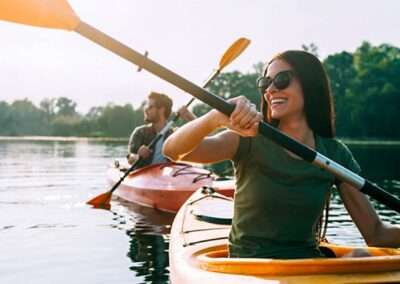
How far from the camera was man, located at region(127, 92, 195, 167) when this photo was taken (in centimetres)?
1067

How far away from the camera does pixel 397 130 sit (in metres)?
60.2

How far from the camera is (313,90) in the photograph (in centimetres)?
348

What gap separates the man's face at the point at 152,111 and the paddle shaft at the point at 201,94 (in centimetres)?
744

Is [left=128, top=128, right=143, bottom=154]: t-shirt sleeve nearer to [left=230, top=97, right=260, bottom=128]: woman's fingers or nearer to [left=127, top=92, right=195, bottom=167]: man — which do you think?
[left=127, top=92, right=195, bottom=167]: man

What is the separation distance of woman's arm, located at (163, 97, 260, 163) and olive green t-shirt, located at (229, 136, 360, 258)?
98mm

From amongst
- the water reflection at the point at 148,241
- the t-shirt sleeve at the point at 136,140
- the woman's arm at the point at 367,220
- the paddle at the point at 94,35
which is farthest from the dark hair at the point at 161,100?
the paddle at the point at 94,35

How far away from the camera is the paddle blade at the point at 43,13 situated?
2.91m

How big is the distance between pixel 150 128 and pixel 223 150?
790 cm

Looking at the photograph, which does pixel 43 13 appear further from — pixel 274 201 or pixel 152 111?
pixel 152 111

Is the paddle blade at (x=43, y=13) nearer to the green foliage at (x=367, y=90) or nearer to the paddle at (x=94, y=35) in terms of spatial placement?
the paddle at (x=94, y=35)

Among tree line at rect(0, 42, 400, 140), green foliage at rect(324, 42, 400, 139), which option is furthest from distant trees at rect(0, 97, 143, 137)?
green foliage at rect(324, 42, 400, 139)

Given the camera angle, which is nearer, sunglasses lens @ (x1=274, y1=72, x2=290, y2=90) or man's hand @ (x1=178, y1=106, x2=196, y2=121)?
sunglasses lens @ (x1=274, y1=72, x2=290, y2=90)

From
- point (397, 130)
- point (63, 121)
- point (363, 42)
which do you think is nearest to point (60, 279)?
point (397, 130)

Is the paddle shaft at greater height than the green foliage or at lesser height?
lesser
